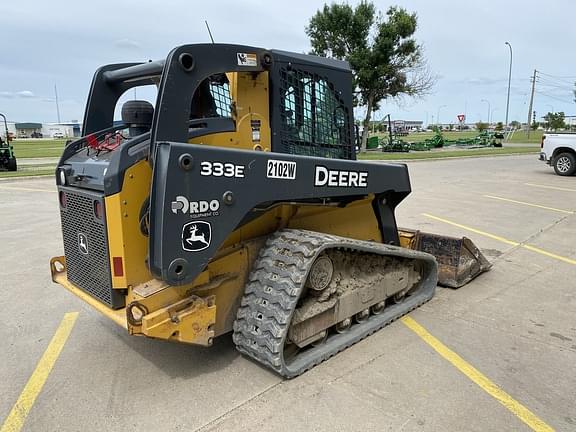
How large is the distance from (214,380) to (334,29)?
27485 mm

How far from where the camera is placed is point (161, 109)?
8.68ft

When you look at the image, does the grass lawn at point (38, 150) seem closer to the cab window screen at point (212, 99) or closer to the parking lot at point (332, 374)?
the parking lot at point (332, 374)

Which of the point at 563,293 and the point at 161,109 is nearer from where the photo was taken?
the point at 161,109

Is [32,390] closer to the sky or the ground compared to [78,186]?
closer to the ground

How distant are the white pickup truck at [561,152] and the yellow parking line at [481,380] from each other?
49.3 ft

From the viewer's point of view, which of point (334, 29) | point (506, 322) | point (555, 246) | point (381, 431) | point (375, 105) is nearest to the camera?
point (381, 431)

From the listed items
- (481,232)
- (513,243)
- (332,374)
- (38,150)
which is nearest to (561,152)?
(481,232)

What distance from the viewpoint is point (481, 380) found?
313 centimetres

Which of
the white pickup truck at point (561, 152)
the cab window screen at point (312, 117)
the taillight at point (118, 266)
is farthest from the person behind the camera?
the white pickup truck at point (561, 152)

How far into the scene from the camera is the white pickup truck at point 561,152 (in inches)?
623

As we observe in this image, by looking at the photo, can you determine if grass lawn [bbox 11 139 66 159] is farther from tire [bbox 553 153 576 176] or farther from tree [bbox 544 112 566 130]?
tree [bbox 544 112 566 130]

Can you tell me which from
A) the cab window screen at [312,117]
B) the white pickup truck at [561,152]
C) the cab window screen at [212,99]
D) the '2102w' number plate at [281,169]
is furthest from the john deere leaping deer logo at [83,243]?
the white pickup truck at [561,152]

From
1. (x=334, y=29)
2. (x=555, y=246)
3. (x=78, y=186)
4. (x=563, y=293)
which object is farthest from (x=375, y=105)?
(x=78, y=186)

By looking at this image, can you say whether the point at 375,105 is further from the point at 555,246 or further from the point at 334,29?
the point at 555,246
